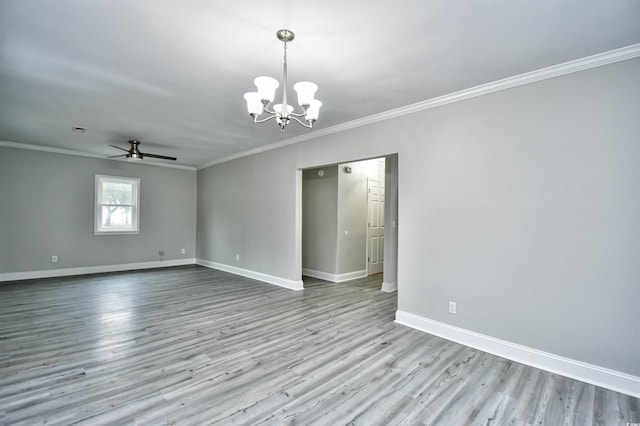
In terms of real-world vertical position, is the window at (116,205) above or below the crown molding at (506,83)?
below

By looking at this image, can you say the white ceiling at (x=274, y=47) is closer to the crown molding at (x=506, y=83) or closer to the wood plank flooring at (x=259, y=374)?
the crown molding at (x=506, y=83)

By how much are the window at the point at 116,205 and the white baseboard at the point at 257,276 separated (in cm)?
200

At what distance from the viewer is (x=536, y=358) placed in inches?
107

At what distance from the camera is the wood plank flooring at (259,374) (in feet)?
6.56

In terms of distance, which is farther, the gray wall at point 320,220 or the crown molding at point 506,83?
the gray wall at point 320,220

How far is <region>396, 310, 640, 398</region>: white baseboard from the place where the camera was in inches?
91.8

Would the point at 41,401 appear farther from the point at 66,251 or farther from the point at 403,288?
the point at 66,251

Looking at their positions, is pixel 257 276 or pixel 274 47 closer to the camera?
pixel 274 47

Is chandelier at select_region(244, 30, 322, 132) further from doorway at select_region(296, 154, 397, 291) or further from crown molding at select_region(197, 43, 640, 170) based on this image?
doorway at select_region(296, 154, 397, 291)

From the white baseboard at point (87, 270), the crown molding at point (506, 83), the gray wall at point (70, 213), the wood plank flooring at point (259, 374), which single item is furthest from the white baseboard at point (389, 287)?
the gray wall at point (70, 213)

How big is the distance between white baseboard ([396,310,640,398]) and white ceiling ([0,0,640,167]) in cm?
258

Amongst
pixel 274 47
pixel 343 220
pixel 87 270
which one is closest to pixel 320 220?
pixel 343 220

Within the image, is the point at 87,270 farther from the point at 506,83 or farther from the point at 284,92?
the point at 506,83

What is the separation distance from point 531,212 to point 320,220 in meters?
4.15
